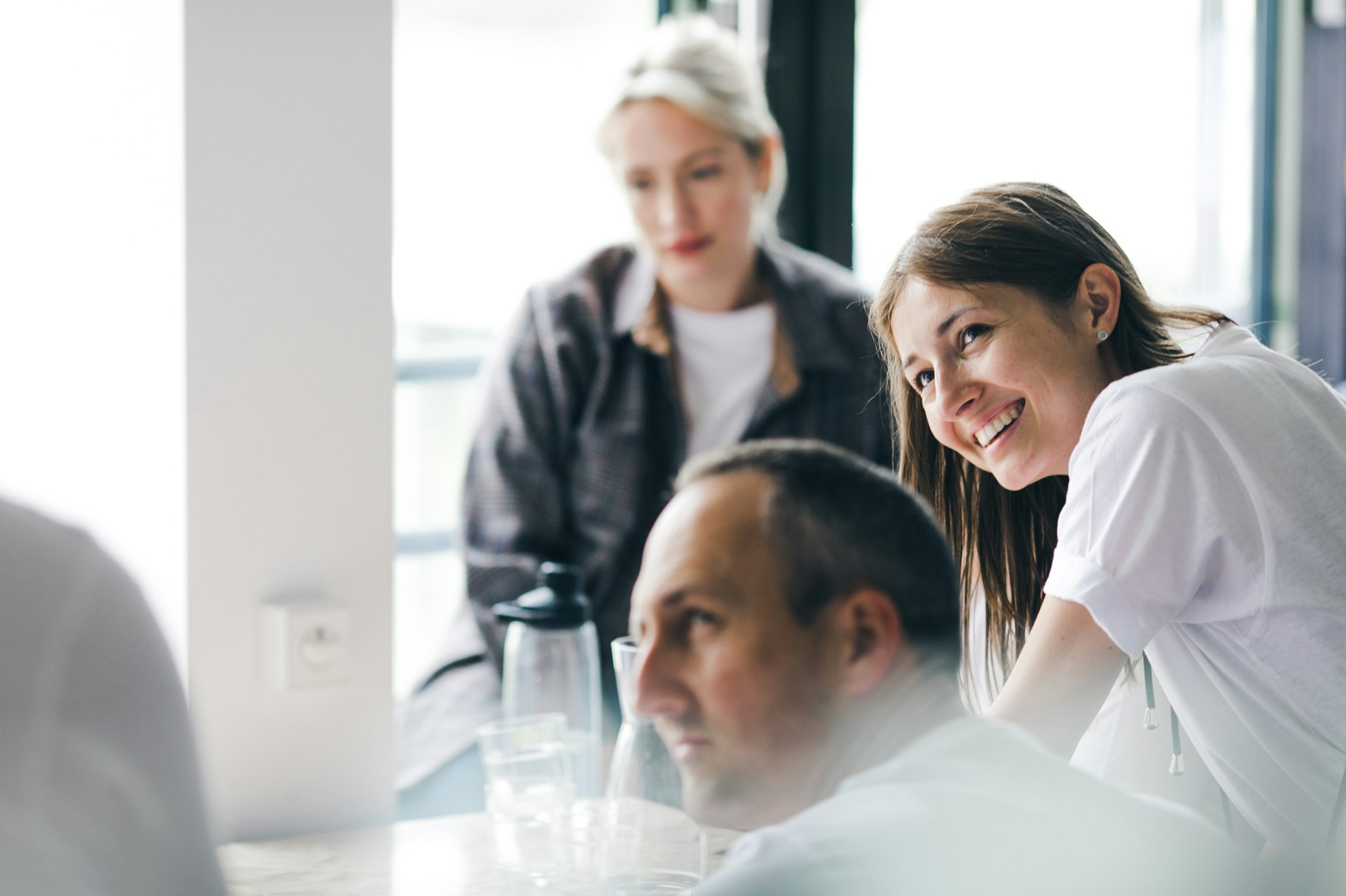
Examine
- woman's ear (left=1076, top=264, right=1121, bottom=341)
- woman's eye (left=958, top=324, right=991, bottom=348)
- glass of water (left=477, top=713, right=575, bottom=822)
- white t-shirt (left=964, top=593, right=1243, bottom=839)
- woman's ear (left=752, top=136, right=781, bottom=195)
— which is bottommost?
glass of water (left=477, top=713, right=575, bottom=822)

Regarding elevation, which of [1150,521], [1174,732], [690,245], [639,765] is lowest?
[639,765]

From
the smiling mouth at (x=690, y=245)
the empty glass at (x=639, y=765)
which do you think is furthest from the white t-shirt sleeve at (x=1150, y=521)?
the smiling mouth at (x=690, y=245)

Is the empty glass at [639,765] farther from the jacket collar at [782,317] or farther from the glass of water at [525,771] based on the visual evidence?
the jacket collar at [782,317]

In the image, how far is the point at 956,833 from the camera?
53 cm

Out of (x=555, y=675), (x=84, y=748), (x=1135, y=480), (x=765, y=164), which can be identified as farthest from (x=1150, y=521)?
(x=765, y=164)

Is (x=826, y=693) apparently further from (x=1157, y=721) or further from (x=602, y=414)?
(x=602, y=414)

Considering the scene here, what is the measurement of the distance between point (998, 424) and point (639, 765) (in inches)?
14.8

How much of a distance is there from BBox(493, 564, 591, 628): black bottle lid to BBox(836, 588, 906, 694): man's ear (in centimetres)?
57

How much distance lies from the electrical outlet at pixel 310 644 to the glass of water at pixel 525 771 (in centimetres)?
15

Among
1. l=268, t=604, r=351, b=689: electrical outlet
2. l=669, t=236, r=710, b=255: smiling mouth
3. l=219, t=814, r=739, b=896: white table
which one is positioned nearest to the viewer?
l=219, t=814, r=739, b=896: white table

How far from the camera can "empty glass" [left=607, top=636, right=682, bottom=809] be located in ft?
2.62

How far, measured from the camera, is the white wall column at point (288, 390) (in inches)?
38.9

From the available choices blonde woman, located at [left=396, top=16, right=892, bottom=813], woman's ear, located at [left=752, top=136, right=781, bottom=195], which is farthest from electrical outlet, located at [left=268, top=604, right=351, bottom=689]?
woman's ear, located at [left=752, top=136, right=781, bottom=195]

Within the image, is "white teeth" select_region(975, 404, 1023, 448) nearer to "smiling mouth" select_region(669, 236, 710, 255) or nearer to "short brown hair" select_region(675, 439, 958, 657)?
"short brown hair" select_region(675, 439, 958, 657)
